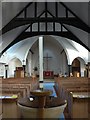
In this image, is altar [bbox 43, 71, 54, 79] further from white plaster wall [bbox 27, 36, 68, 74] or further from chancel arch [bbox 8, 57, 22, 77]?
chancel arch [bbox 8, 57, 22, 77]

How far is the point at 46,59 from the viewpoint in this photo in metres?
26.3

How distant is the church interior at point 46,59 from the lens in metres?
3.33

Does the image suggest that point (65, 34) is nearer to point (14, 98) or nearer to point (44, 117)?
point (14, 98)

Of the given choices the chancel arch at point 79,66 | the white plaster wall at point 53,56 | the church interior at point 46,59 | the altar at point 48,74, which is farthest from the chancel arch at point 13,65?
the chancel arch at point 79,66

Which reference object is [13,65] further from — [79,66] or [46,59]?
[79,66]

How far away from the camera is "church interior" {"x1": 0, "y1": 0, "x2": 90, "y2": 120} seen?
3.33 metres

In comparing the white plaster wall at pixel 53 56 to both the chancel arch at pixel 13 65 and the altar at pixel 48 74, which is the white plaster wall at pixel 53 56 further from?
the chancel arch at pixel 13 65

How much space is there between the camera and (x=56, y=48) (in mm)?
26234

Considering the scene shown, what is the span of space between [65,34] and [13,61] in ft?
36.2

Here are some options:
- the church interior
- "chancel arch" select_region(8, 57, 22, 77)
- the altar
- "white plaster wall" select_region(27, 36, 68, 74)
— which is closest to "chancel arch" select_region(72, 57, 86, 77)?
the church interior

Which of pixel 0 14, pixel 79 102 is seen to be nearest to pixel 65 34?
pixel 0 14

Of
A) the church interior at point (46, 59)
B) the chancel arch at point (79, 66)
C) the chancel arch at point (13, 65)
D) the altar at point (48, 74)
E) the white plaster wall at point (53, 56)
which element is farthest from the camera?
the white plaster wall at point (53, 56)

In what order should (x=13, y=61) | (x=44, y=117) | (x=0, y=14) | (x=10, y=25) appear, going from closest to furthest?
(x=44, y=117) → (x=0, y=14) → (x=10, y=25) → (x=13, y=61)

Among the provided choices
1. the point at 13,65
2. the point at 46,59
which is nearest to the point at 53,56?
the point at 46,59
